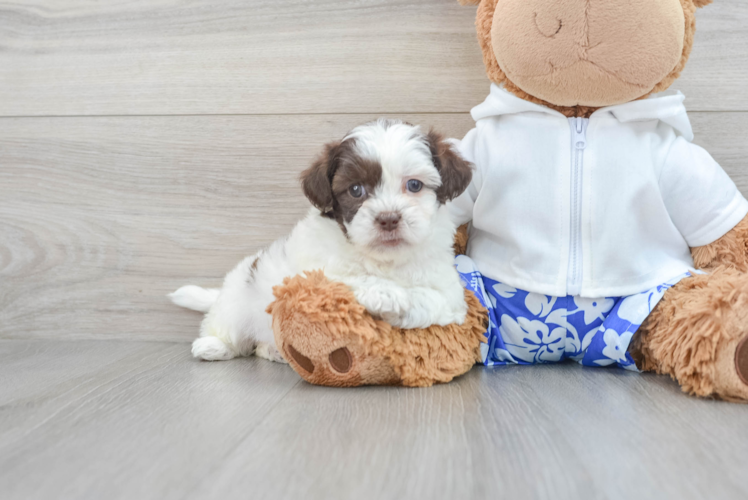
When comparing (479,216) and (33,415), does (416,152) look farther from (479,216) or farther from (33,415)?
(33,415)

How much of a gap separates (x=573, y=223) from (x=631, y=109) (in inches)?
12.3

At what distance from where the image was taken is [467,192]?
1.61 m

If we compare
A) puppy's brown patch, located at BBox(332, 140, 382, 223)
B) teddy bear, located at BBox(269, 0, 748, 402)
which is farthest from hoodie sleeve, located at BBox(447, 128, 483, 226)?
puppy's brown patch, located at BBox(332, 140, 382, 223)

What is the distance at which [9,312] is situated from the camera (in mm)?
2053

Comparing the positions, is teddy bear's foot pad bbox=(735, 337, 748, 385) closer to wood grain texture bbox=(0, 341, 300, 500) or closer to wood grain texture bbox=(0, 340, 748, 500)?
wood grain texture bbox=(0, 340, 748, 500)

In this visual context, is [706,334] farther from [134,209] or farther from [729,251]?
[134,209]

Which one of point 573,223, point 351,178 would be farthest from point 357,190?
point 573,223

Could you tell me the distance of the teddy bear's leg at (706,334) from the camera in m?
1.19

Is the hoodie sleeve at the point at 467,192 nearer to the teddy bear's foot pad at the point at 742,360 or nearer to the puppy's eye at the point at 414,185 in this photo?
the puppy's eye at the point at 414,185

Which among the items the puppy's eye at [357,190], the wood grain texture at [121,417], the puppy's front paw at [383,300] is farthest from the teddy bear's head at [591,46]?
the wood grain texture at [121,417]

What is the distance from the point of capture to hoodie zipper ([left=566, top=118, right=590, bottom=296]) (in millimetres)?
1469

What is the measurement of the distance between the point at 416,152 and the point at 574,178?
419 mm

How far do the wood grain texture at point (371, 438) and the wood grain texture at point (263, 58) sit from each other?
889 millimetres

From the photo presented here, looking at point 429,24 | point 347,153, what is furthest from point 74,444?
point 429,24
